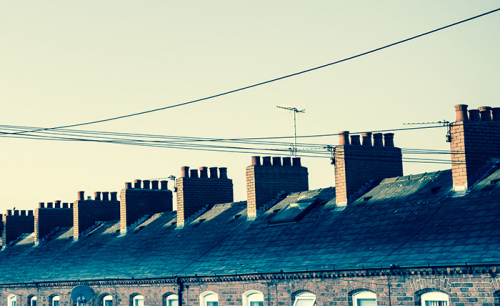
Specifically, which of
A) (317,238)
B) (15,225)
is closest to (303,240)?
(317,238)

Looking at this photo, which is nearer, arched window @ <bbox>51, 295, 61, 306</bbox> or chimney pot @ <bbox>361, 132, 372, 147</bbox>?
chimney pot @ <bbox>361, 132, 372, 147</bbox>

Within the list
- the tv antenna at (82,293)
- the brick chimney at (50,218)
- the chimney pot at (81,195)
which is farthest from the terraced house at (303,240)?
the brick chimney at (50,218)

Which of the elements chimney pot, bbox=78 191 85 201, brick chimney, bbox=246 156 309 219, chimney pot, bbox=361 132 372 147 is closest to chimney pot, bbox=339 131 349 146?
chimney pot, bbox=361 132 372 147

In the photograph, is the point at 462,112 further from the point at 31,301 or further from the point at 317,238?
the point at 31,301

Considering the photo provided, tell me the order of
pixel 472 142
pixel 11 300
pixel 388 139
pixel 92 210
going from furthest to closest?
pixel 92 210 < pixel 11 300 < pixel 388 139 < pixel 472 142

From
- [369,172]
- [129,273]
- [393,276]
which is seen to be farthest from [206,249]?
[393,276]

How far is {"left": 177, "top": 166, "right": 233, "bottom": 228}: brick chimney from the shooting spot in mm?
35562

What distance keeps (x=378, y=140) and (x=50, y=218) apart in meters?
26.1

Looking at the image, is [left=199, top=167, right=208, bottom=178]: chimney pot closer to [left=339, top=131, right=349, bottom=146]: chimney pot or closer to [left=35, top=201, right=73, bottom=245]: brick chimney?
[left=339, top=131, right=349, bottom=146]: chimney pot

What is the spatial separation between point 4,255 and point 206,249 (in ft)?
69.4

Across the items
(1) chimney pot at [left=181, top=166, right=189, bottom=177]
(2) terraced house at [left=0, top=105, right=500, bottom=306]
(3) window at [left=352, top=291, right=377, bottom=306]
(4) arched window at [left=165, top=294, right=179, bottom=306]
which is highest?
(1) chimney pot at [left=181, top=166, right=189, bottom=177]

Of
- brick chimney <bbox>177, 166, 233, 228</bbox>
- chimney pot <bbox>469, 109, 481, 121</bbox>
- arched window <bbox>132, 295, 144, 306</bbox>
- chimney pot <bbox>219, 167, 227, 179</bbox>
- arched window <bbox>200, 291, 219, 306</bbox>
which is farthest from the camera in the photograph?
chimney pot <bbox>219, 167, 227, 179</bbox>

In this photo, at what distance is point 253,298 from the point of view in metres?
24.8

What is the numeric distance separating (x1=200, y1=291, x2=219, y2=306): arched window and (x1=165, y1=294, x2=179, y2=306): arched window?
57.2 inches
